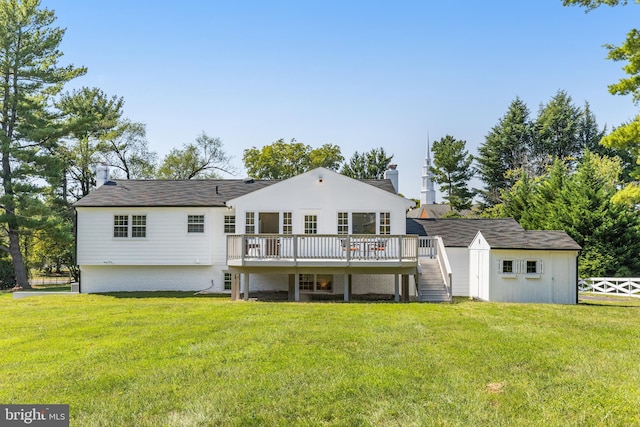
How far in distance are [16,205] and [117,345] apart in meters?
20.4

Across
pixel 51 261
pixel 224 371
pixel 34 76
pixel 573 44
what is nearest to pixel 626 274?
pixel 573 44

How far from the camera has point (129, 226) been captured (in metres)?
18.5

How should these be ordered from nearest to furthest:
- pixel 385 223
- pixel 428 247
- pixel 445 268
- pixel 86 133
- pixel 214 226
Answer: pixel 445 268, pixel 385 223, pixel 428 247, pixel 214 226, pixel 86 133

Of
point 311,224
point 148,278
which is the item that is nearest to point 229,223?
point 311,224

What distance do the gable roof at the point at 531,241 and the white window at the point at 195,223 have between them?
38.2ft

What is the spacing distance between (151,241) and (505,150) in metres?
39.9

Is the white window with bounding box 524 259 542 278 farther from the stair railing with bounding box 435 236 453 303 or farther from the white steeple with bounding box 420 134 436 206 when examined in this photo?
the white steeple with bounding box 420 134 436 206

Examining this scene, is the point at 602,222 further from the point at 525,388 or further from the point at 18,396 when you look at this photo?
the point at 18,396

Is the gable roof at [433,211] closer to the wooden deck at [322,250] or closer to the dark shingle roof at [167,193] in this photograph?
the dark shingle roof at [167,193]

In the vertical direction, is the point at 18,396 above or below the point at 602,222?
below

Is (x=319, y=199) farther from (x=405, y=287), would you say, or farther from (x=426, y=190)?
(x=426, y=190)

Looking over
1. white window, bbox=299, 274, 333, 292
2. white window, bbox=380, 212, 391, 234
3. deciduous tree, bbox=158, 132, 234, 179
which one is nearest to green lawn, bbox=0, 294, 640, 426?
white window, bbox=380, 212, 391, 234

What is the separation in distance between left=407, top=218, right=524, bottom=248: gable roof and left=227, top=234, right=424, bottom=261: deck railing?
153 inches

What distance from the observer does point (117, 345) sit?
7.69 meters
